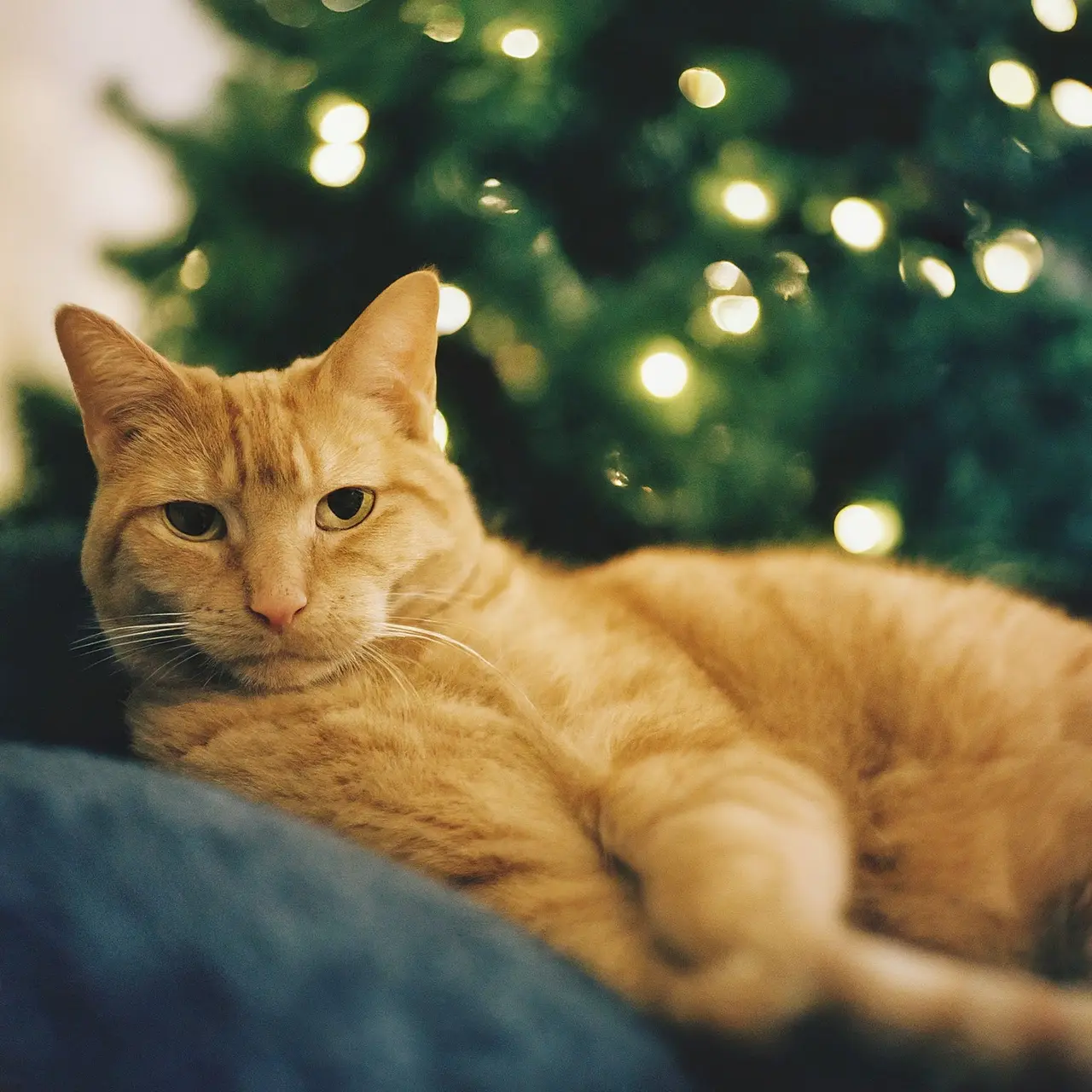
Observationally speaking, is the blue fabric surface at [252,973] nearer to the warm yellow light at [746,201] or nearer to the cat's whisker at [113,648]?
the cat's whisker at [113,648]

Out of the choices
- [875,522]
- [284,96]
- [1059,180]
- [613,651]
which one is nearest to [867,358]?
[875,522]

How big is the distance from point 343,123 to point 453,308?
1.19 ft

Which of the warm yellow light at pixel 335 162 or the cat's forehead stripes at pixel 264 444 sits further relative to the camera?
the warm yellow light at pixel 335 162

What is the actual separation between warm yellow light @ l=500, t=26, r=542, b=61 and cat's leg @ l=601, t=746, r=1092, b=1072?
3.88ft

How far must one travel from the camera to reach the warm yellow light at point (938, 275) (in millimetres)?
1615

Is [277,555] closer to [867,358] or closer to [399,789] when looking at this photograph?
[399,789]

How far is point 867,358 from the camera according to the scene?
5.37ft

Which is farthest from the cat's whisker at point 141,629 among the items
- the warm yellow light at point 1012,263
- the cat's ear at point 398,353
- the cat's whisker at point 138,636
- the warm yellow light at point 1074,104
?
the warm yellow light at point 1074,104

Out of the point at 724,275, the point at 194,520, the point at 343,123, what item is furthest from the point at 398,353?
A: the point at 724,275

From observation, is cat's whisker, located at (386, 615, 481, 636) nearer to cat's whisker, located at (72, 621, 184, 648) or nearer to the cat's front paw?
cat's whisker, located at (72, 621, 184, 648)

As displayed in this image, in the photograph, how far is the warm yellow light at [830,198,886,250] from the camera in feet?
5.22

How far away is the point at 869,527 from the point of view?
1.75 meters

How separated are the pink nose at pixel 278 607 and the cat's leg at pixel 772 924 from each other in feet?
1.32

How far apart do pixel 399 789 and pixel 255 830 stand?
184mm
